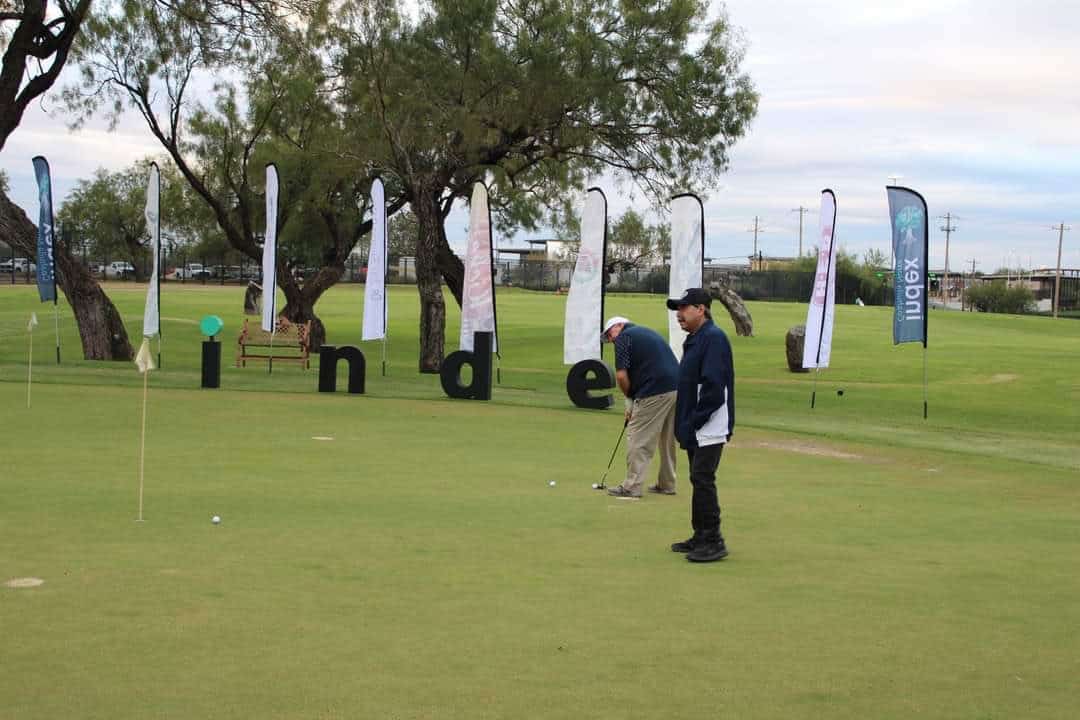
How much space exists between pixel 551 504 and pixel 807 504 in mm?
2588

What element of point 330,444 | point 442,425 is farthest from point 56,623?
point 442,425

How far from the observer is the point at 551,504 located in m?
11.8

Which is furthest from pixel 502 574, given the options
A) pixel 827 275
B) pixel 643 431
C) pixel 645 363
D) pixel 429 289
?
pixel 429 289

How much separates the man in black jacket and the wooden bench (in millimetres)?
24772

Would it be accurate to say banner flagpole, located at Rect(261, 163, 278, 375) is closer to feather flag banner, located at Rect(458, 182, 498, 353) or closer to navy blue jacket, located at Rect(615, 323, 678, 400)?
feather flag banner, located at Rect(458, 182, 498, 353)

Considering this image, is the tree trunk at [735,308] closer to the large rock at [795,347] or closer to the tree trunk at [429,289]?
the large rock at [795,347]

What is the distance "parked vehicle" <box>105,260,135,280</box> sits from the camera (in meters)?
97.2

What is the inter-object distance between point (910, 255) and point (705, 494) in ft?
51.6

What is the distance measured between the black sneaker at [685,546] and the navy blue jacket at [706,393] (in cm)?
71

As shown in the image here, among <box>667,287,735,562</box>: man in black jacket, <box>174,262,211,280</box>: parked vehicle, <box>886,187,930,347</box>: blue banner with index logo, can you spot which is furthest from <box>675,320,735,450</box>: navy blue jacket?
<box>174,262,211,280</box>: parked vehicle

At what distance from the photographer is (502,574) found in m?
8.64

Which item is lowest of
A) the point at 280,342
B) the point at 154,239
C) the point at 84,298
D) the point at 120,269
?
the point at 280,342

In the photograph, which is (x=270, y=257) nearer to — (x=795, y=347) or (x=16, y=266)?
(x=795, y=347)

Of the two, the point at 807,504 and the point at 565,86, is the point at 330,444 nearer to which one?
the point at 807,504
